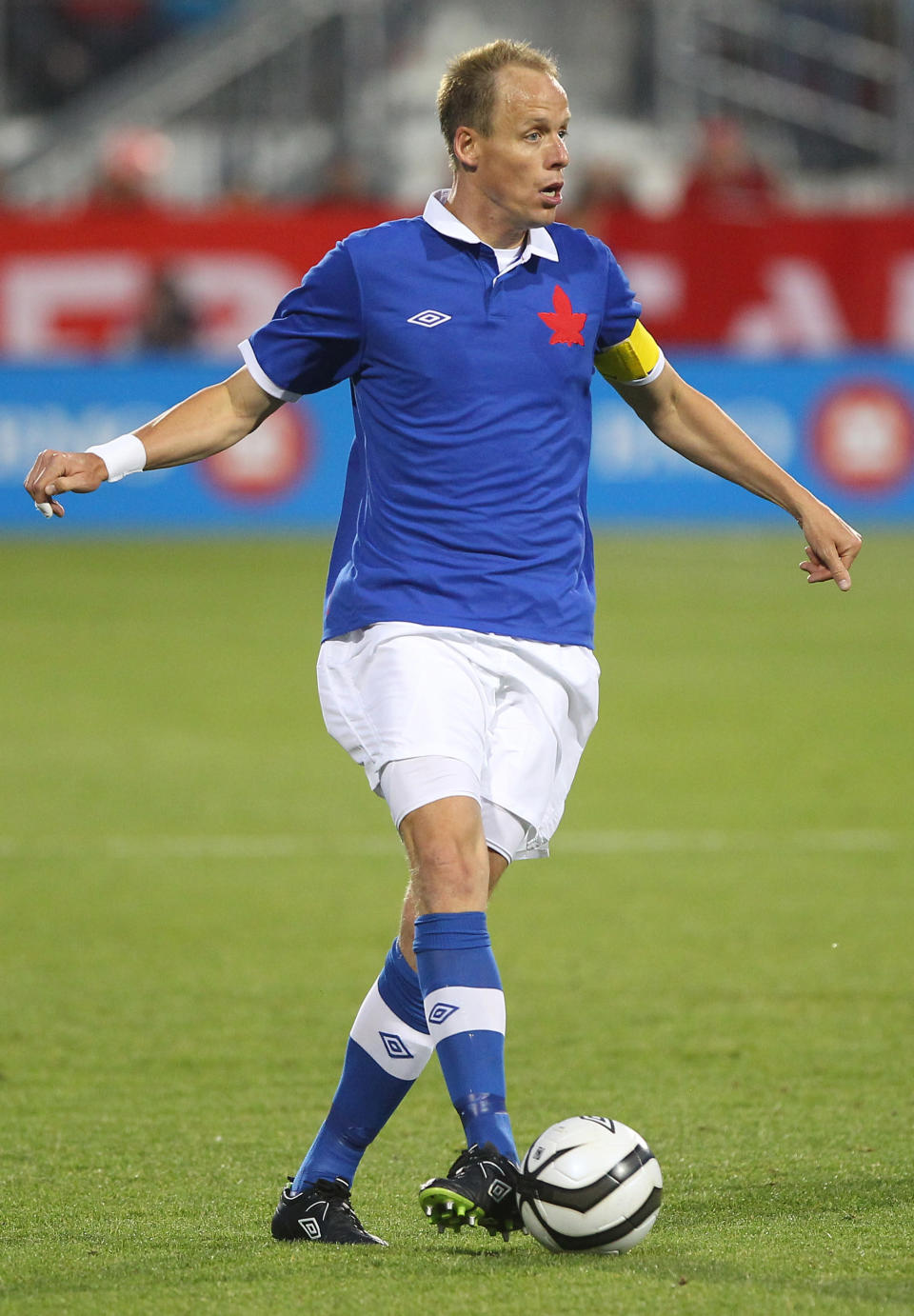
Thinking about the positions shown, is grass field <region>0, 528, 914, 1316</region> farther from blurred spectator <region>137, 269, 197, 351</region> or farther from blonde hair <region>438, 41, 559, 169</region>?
blurred spectator <region>137, 269, 197, 351</region>

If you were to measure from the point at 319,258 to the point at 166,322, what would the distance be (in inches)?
55.1

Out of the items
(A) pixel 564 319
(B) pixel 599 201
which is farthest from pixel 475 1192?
(B) pixel 599 201

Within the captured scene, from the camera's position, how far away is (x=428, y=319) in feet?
12.6

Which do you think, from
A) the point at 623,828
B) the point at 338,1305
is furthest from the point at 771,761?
the point at 338,1305

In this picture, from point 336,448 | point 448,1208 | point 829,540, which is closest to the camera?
point 448,1208

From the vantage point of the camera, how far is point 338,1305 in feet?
10.6

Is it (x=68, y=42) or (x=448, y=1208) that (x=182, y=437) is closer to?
(x=448, y=1208)

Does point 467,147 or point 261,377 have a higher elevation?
point 467,147

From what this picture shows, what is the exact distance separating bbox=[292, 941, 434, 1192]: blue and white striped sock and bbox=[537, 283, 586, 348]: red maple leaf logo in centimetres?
121

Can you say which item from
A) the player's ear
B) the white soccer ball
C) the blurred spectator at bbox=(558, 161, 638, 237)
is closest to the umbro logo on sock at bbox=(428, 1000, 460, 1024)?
the white soccer ball

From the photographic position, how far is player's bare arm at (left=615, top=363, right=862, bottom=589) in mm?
4117

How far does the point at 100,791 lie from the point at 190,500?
8120 mm

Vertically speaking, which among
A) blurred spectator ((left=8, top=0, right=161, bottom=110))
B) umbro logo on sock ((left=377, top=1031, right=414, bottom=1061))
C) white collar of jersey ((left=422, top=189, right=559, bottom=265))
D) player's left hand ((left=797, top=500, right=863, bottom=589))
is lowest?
umbro logo on sock ((left=377, top=1031, right=414, bottom=1061))

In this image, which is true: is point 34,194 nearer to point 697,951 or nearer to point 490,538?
point 697,951
